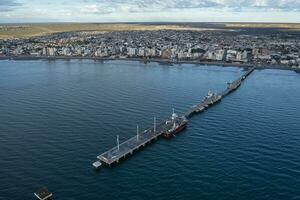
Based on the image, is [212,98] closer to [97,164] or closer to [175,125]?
[175,125]

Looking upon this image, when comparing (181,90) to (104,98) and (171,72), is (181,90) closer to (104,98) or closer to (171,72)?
(104,98)

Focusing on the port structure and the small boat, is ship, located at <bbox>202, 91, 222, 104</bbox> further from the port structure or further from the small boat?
the small boat

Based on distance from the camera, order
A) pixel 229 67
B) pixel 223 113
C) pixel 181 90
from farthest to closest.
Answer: pixel 229 67
pixel 181 90
pixel 223 113

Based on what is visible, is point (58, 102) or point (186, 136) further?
point (58, 102)

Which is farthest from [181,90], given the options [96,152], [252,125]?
[96,152]

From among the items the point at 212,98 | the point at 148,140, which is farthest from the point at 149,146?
the point at 212,98

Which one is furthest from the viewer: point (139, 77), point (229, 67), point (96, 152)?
point (229, 67)

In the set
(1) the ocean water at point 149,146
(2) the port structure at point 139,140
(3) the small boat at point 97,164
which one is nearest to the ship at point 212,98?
(2) the port structure at point 139,140

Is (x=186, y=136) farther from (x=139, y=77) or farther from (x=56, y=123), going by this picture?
(x=139, y=77)

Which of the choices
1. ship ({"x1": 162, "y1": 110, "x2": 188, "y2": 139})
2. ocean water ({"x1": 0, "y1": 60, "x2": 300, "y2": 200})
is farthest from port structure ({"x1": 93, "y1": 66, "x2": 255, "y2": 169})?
ocean water ({"x1": 0, "y1": 60, "x2": 300, "y2": 200})
